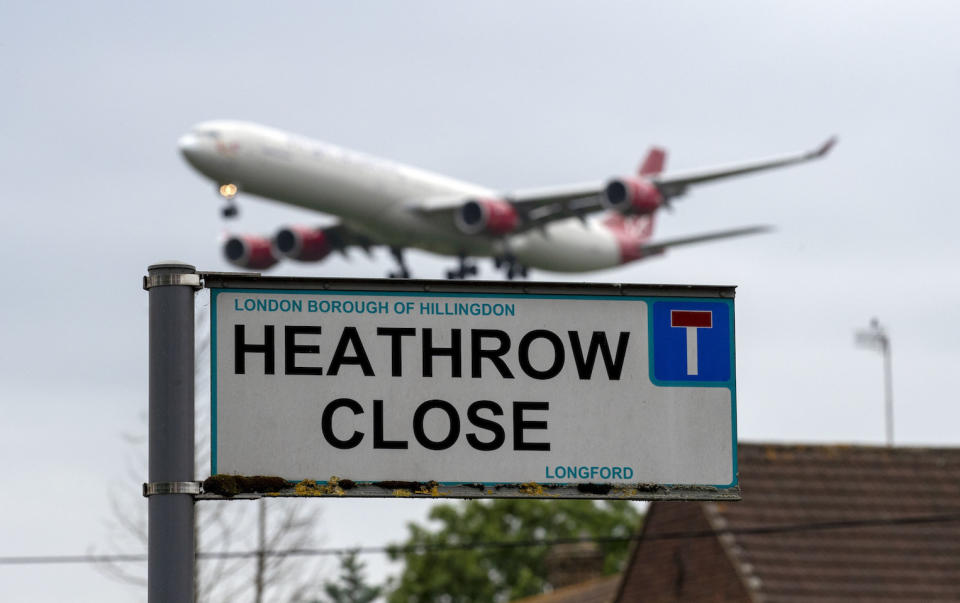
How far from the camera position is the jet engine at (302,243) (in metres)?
56.7

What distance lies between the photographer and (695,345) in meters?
3.45

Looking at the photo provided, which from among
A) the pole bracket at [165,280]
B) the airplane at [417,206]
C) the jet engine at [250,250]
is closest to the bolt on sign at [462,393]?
the pole bracket at [165,280]

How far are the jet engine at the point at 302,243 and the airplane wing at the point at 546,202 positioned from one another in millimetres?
5397

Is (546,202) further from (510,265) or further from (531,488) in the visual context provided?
(531,488)

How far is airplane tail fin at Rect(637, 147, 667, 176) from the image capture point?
73625mm

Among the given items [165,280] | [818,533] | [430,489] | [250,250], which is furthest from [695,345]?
[250,250]

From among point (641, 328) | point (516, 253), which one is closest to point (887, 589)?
point (641, 328)

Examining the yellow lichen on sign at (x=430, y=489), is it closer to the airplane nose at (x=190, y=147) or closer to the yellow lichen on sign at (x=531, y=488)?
the yellow lichen on sign at (x=531, y=488)

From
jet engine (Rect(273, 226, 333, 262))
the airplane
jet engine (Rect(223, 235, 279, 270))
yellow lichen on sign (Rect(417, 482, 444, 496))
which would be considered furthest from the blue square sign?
jet engine (Rect(223, 235, 279, 270))

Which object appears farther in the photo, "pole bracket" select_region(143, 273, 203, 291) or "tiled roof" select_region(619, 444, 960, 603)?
"tiled roof" select_region(619, 444, 960, 603)

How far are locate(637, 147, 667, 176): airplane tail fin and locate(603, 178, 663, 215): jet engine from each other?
75.1 feet

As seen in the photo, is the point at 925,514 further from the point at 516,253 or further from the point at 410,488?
the point at 516,253

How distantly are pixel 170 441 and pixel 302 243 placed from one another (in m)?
54.0

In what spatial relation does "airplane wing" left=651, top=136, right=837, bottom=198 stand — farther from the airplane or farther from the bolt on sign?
the bolt on sign
